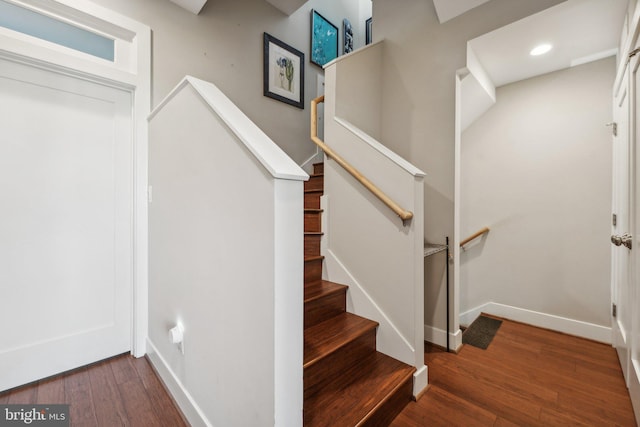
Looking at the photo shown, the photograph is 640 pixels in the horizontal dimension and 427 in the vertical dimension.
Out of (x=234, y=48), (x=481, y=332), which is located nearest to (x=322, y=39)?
(x=234, y=48)

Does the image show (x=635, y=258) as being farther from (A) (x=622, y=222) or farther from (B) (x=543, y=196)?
(B) (x=543, y=196)

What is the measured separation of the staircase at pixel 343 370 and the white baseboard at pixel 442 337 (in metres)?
0.70

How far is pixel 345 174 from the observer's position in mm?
1978

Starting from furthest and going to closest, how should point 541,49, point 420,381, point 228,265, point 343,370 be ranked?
1. point 541,49
2. point 420,381
3. point 343,370
4. point 228,265

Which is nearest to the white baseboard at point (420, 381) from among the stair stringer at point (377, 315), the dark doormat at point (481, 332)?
the stair stringer at point (377, 315)

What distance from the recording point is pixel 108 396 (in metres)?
1.49

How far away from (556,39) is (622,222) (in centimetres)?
138

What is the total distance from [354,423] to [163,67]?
2.59 metres

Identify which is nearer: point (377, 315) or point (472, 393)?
point (472, 393)

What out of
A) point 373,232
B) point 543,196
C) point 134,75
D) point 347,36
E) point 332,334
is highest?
point 347,36

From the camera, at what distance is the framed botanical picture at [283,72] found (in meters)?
2.79

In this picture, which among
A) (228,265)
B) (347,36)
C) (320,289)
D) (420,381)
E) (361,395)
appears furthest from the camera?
(347,36)

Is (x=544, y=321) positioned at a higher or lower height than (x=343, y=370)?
lower

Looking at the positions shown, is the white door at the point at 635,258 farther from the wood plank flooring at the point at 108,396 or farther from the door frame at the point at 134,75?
the door frame at the point at 134,75
